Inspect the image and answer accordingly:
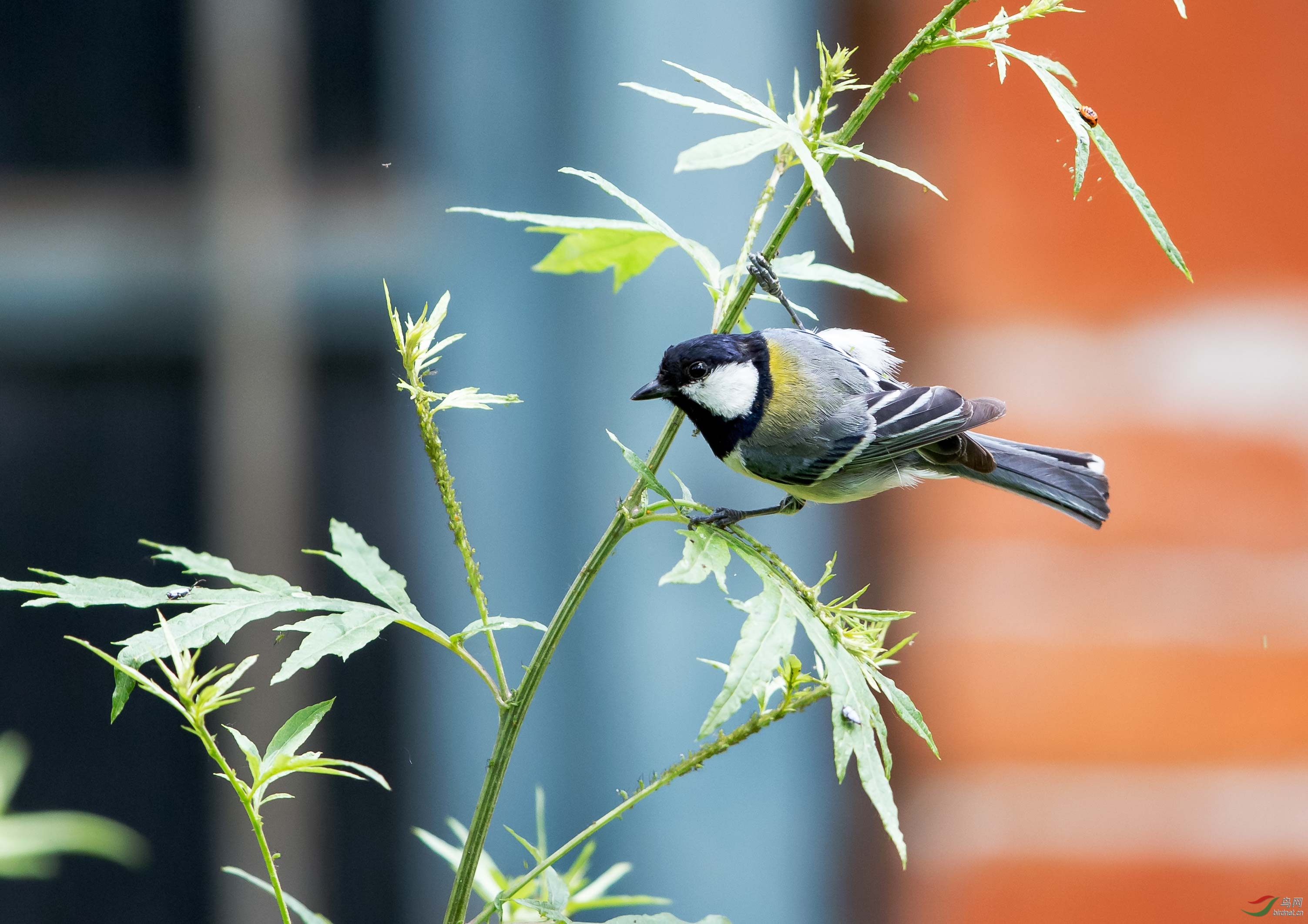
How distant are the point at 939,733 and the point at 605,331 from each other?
64 centimetres

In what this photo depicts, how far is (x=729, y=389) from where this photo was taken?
0.59 m

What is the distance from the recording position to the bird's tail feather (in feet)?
2.06

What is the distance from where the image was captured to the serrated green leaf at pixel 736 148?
34 cm

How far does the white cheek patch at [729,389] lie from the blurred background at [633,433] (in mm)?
673

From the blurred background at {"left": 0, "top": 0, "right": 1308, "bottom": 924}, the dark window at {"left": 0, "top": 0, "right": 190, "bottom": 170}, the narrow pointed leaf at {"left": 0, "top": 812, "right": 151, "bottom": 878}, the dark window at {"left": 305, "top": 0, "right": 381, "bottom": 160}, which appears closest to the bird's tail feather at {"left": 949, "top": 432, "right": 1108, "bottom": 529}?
the narrow pointed leaf at {"left": 0, "top": 812, "right": 151, "bottom": 878}

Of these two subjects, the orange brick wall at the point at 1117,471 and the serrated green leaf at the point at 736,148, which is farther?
the orange brick wall at the point at 1117,471

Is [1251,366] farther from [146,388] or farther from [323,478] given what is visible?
[146,388]

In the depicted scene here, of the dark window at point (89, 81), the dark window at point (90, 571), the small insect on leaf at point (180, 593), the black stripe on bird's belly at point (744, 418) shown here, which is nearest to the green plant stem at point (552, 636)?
the small insect on leaf at point (180, 593)

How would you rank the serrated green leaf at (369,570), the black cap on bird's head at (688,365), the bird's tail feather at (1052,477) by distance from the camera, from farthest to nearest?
the bird's tail feather at (1052,477) < the black cap on bird's head at (688,365) < the serrated green leaf at (369,570)

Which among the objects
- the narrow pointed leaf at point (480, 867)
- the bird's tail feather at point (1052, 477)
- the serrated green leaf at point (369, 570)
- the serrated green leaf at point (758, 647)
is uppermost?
the serrated green leaf at point (758, 647)

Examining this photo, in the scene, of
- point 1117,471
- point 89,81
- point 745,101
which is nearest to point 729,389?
point 745,101

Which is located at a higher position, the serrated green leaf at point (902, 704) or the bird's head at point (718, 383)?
the bird's head at point (718, 383)

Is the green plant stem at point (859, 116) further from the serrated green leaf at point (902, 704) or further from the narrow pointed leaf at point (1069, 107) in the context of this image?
the serrated green leaf at point (902, 704)

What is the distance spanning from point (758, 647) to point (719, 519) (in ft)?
0.35
